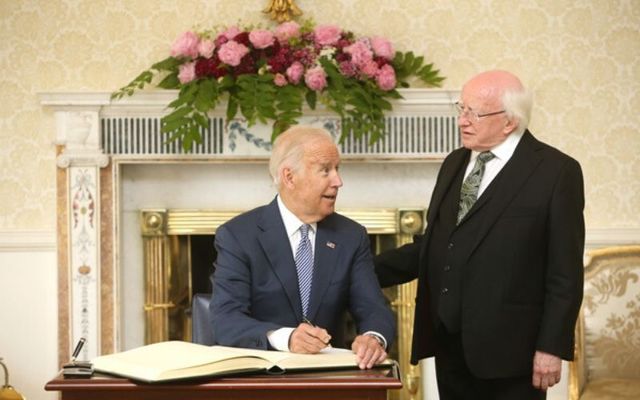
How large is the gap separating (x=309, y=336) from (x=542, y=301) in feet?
2.54

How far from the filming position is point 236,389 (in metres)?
2.03

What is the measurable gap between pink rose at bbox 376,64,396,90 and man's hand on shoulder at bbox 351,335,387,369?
7.13ft

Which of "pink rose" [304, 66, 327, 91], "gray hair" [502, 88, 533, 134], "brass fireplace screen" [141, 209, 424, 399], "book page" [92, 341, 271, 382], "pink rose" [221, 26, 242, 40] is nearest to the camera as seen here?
"book page" [92, 341, 271, 382]

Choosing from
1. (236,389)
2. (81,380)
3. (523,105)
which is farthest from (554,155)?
(81,380)

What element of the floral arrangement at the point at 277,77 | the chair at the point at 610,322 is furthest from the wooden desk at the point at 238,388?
the floral arrangement at the point at 277,77

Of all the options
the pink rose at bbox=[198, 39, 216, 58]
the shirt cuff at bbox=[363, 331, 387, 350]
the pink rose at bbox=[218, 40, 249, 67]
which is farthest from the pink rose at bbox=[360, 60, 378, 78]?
the shirt cuff at bbox=[363, 331, 387, 350]

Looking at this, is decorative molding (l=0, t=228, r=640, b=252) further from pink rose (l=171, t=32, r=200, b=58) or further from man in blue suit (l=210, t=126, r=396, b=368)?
man in blue suit (l=210, t=126, r=396, b=368)

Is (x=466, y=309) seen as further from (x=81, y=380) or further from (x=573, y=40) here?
(x=573, y=40)

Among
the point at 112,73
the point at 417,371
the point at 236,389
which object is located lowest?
the point at 417,371

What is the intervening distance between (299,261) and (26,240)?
2.30 meters

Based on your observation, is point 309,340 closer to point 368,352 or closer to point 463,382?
point 368,352

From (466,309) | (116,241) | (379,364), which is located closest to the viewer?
(379,364)

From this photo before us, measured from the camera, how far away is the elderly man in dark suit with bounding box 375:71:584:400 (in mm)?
2684

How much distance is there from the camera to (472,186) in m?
2.86
